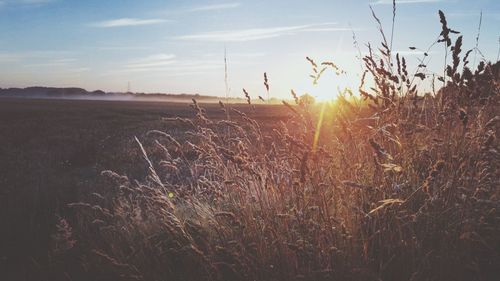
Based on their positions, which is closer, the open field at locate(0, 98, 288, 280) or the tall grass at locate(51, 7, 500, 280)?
the tall grass at locate(51, 7, 500, 280)

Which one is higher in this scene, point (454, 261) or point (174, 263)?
point (454, 261)

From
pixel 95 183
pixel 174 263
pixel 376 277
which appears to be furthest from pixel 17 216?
pixel 376 277

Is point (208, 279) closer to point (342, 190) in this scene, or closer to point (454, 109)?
point (342, 190)

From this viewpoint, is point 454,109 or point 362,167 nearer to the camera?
point 454,109

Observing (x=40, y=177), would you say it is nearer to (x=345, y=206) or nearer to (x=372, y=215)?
(x=345, y=206)

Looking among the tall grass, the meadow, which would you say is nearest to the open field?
the meadow

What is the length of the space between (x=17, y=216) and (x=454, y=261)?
5.61 metres

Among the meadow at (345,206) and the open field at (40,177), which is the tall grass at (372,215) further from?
the open field at (40,177)

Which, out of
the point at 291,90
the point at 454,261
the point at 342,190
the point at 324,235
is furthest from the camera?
the point at 291,90

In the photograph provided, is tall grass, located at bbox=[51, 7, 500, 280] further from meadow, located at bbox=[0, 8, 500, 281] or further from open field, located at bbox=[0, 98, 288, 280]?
open field, located at bbox=[0, 98, 288, 280]

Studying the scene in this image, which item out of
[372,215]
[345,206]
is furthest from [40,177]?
[372,215]

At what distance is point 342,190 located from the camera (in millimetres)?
3307


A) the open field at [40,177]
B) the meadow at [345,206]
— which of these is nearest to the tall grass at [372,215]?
the meadow at [345,206]

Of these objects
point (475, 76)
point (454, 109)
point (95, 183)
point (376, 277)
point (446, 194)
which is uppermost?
point (475, 76)
